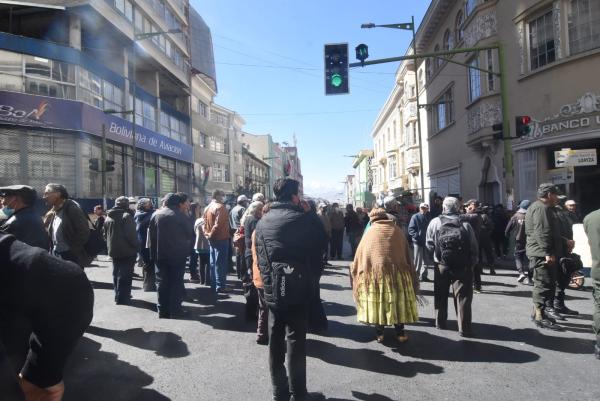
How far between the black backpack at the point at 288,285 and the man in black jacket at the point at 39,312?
1763 mm

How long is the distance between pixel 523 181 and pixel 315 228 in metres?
13.2

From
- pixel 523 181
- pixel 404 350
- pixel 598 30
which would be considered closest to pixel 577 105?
pixel 598 30

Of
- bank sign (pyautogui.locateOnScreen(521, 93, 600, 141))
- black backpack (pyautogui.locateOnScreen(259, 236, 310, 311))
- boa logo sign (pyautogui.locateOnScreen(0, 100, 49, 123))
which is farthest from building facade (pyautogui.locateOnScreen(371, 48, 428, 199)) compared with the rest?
black backpack (pyautogui.locateOnScreen(259, 236, 310, 311))

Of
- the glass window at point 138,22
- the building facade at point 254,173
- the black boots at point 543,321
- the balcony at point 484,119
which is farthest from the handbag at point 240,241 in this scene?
the building facade at point 254,173

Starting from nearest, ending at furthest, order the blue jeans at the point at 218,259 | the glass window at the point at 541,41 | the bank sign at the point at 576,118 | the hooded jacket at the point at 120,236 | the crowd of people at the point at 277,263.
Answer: the crowd of people at the point at 277,263, the hooded jacket at the point at 120,236, the blue jeans at the point at 218,259, the bank sign at the point at 576,118, the glass window at the point at 541,41

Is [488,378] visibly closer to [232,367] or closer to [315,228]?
[315,228]

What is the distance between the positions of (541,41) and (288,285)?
1398 cm

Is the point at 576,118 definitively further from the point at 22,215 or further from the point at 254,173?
the point at 254,173

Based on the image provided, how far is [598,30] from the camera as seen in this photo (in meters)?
11.5

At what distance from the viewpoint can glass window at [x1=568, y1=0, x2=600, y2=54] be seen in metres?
11.6

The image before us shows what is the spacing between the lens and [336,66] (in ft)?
32.7

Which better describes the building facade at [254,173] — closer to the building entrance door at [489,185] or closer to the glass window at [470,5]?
the building entrance door at [489,185]

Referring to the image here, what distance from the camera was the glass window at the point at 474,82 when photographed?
53.4 feet

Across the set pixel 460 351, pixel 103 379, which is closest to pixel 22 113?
pixel 103 379
